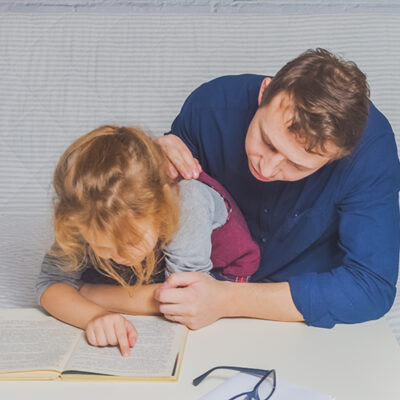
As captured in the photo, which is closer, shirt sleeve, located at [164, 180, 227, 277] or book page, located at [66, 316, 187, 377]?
book page, located at [66, 316, 187, 377]

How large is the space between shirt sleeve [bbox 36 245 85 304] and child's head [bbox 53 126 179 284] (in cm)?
11

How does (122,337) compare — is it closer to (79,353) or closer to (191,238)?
(79,353)

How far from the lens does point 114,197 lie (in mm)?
1021

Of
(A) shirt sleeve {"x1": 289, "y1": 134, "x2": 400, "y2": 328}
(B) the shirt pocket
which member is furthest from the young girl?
(A) shirt sleeve {"x1": 289, "y1": 134, "x2": 400, "y2": 328}

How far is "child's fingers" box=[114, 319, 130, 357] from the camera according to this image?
1.01m

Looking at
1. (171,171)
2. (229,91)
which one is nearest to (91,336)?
(171,171)

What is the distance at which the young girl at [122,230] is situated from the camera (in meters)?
1.03

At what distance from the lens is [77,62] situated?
188 centimetres

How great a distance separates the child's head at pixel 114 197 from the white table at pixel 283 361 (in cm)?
20

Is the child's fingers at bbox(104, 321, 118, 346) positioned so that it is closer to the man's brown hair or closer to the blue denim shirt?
the blue denim shirt

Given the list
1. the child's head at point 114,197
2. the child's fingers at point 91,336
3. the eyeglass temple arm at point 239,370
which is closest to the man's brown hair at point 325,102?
the child's head at point 114,197

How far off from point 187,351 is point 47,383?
229mm

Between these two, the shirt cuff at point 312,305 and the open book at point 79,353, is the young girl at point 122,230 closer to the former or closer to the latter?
the open book at point 79,353

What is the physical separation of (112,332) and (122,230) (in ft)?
0.56
